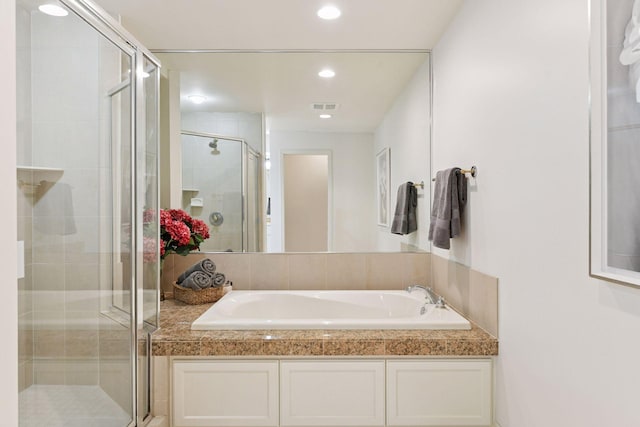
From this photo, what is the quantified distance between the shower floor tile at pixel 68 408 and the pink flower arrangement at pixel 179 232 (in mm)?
957

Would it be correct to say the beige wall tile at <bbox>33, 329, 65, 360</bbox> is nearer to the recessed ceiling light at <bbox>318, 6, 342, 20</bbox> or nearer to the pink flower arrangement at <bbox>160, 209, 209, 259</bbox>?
the pink flower arrangement at <bbox>160, 209, 209, 259</bbox>

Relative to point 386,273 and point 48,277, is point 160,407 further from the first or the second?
point 386,273

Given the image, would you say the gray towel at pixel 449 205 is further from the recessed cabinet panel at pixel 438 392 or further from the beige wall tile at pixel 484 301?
the recessed cabinet panel at pixel 438 392

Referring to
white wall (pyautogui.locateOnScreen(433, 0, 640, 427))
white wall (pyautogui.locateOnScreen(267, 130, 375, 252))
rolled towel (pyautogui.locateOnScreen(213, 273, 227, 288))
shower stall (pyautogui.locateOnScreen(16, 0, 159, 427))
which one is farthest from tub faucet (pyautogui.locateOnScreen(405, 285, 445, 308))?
shower stall (pyautogui.locateOnScreen(16, 0, 159, 427))

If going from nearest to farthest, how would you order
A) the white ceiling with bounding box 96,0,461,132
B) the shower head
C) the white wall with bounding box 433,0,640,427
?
1. the white wall with bounding box 433,0,640,427
2. the white ceiling with bounding box 96,0,461,132
3. the shower head

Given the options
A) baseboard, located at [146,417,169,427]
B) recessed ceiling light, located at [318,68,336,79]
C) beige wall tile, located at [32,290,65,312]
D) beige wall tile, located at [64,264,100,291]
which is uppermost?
recessed ceiling light, located at [318,68,336,79]

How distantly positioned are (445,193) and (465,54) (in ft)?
2.39

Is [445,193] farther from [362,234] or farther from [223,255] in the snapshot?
[223,255]

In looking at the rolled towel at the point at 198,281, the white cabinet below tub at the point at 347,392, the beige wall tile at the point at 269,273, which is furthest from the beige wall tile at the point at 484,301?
the rolled towel at the point at 198,281

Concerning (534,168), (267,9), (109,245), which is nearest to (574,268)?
(534,168)

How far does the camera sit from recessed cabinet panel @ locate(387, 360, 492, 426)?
1839mm

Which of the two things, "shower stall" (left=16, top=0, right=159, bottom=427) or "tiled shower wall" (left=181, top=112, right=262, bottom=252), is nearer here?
"shower stall" (left=16, top=0, right=159, bottom=427)

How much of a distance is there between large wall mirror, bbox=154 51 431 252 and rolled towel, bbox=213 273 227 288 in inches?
11.4

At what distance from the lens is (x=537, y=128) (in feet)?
4.77
